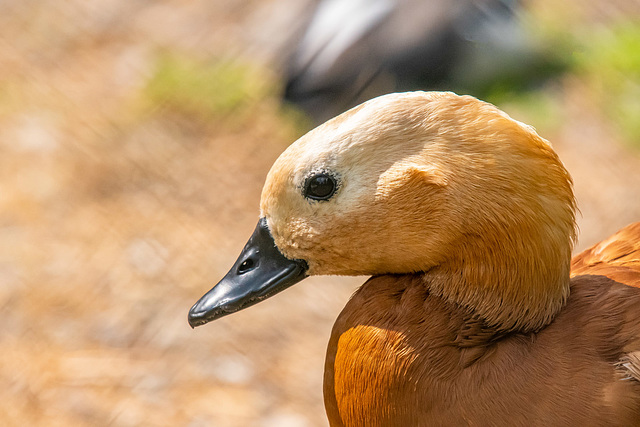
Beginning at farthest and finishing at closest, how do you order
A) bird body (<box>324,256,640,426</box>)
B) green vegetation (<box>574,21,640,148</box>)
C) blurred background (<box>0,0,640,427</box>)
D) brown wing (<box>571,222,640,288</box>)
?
A: 1. green vegetation (<box>574,21,640,148</box>)
2. blurred background (<box>0,0,640,427</box>)
3. brown wing (<box>571,222,640,288</box>)
4. bird body (<box>324,256,640,426</box>)

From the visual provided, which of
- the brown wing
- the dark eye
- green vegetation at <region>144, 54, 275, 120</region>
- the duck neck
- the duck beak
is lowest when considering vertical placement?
the brown wing

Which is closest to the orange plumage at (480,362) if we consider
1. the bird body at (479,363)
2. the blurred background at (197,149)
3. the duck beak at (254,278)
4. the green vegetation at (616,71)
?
the bird body at (479,363)

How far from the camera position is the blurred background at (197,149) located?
314cm

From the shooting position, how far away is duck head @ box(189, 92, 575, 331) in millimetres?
1560

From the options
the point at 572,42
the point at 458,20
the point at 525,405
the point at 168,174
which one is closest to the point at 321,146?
the point at 525,405

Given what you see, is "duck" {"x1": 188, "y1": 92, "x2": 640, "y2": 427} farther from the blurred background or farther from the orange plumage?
the blurred background

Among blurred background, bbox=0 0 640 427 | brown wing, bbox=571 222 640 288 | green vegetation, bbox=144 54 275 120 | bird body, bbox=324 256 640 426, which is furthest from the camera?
green vegetation, bbox=144 54 275 120

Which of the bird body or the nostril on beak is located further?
the nostril on beak

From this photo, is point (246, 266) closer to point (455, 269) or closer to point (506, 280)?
point (455, 269)

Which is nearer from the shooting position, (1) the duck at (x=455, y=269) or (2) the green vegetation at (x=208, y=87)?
(1) the duck at (x=455, y=269)

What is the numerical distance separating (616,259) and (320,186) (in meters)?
0.82

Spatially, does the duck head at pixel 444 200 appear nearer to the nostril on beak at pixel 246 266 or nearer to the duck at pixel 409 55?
the nostril on beak at pixel 246 266

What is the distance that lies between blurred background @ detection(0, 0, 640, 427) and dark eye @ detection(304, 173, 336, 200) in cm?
155

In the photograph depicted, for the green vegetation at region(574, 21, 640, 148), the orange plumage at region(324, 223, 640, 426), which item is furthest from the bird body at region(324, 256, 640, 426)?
the green vegetation at region(574, 21, 640, 148)
